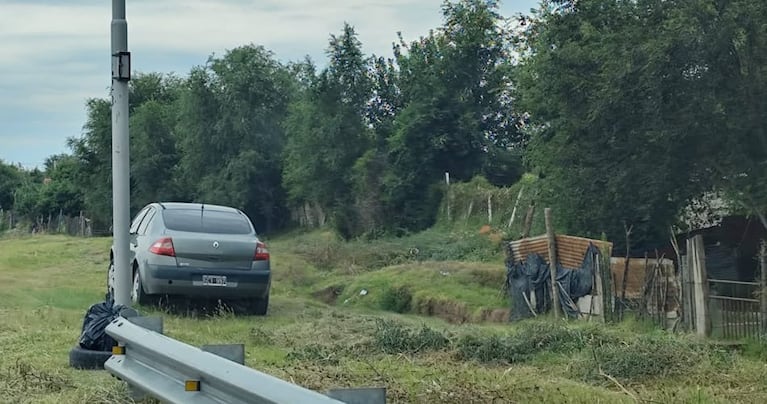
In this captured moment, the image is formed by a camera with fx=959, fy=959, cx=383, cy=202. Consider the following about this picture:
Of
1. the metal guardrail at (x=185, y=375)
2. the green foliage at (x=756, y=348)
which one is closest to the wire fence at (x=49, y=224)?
the green foliage at (x=756, y=348)

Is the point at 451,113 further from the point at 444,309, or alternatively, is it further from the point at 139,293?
the point at 139,293

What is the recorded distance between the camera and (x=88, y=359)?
307 inches

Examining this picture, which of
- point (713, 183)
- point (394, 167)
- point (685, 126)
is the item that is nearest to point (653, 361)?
point (685, 126)

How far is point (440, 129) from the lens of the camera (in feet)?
142

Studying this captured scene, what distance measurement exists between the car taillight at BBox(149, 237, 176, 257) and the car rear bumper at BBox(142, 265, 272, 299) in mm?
190

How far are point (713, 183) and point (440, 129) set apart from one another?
24357 mm

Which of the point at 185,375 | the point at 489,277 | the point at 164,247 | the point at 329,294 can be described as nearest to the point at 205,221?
the point at 164,247

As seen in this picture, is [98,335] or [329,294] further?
[329,294]

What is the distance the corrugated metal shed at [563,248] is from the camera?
647 inches

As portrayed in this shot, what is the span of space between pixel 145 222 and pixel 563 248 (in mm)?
7444

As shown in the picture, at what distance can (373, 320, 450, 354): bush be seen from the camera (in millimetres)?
9812

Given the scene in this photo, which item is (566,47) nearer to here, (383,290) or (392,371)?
(383,290)

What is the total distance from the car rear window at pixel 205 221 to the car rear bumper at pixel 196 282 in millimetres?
753

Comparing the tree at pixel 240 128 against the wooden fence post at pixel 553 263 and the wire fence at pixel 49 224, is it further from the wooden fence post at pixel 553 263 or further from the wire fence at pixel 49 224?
the wooden fence post at pixel 553 263
